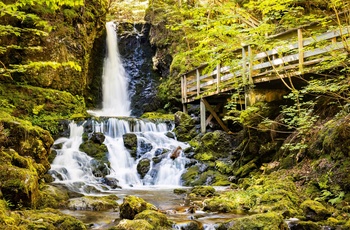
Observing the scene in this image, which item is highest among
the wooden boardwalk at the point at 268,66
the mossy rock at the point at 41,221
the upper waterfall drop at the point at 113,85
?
the upper waterfall drop at the point at 113,85

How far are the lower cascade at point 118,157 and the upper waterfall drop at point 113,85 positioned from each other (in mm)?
5559

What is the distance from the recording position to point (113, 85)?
21.8m

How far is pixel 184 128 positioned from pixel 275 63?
5854mm

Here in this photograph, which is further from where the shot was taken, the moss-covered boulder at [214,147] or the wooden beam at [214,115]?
the wooden beam at [214,115]

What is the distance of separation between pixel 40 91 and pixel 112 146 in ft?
15.4

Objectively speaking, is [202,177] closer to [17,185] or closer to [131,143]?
[131,143]

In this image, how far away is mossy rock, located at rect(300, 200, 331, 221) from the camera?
18.4ft

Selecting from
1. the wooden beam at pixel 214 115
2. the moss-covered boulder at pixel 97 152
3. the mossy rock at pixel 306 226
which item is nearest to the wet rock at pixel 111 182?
the moss-covered boulder at pixel 97 152

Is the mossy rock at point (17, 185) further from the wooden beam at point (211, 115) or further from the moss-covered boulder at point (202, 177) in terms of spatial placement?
the wooden beam at point (211, 115)

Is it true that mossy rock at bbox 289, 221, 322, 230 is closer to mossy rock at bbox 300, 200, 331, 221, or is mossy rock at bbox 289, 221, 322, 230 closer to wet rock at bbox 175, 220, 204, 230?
mossy rock at bbox 300, 200, 331, 221

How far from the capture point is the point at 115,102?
21.0m

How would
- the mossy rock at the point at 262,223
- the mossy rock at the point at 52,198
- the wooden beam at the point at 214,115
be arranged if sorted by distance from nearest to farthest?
the mossy rock at the point at 262,223, the mossy rock at the point at 52,198, the wooden beam at the point at 214,115

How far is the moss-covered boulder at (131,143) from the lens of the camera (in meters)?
12.8

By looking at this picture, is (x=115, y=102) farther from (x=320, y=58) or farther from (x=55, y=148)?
(x=320, y=58)
